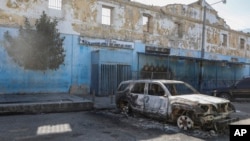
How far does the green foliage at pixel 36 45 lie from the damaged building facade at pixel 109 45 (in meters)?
0.51

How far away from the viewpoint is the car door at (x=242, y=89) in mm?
17047

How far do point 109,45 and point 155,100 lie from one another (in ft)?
34.0

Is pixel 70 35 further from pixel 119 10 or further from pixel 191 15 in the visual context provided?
pixel 191 15

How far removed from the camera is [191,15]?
27.4 meters

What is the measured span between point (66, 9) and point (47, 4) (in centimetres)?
129

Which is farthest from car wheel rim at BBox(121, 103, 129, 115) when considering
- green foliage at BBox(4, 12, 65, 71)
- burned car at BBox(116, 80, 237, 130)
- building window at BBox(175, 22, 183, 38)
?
building window at BBox(175, 22, 183, 38)

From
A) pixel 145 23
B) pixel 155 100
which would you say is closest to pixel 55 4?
pixel 145 23

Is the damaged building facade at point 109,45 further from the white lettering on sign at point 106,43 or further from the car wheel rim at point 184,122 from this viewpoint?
the car wheel rim at point 184,122

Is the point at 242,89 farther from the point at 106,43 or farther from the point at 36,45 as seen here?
the point at 36,45

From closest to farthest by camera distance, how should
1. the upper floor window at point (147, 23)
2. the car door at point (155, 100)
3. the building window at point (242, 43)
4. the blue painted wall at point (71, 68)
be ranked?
the car door at point (155, 100) → the blue painted wall at point (71, 68) → the upper floor window at point (147, 23) → the building window at point (242, 43)

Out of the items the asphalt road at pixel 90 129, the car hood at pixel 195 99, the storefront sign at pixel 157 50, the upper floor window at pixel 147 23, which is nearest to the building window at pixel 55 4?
the upper floor window at pixel 147 23

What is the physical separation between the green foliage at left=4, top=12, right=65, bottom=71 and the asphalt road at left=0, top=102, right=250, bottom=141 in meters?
5.01

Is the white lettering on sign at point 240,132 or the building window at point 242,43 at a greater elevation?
the building window at point 242,43

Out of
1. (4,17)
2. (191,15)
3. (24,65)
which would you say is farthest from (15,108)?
(191,15)
